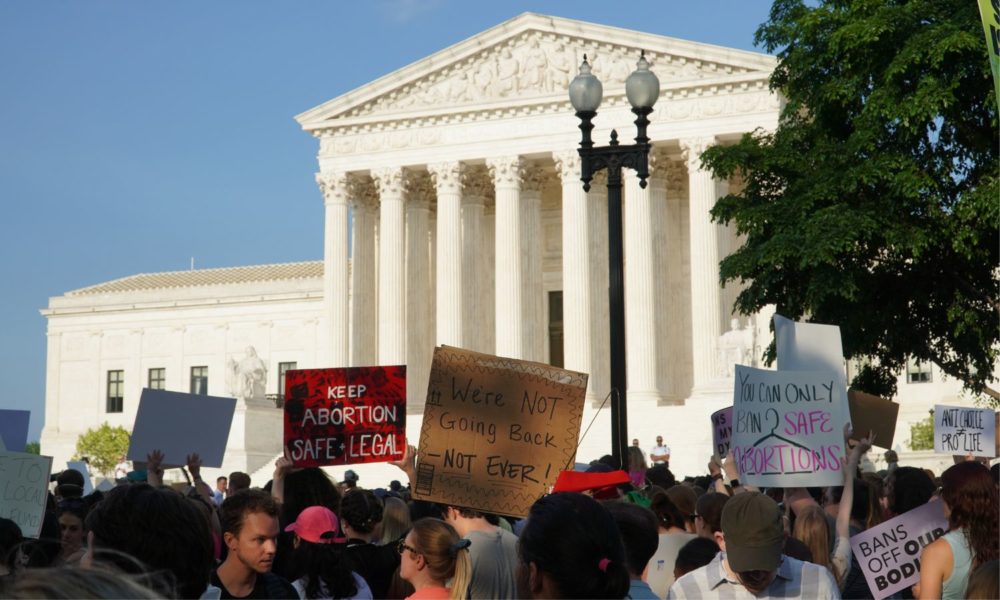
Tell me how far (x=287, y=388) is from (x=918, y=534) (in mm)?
5413

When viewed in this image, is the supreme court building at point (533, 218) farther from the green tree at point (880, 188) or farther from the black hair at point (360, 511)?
the black hair at point (360, 511)

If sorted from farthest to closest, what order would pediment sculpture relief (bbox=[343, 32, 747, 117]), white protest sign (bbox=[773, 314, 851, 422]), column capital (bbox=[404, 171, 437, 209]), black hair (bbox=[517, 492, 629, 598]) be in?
column capital (bbox=[404, 171, 437, 209]), pediment sculpture relief (bbox=[343, 32, 747, 117]), white protest sign (bbox=[773, 314, 851, 422]), black hair (bbox=[517, 492, 629, 598])

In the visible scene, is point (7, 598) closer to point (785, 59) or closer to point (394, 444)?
point (394, 444)

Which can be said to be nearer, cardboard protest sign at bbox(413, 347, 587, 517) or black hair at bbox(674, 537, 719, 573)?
black hair at bbox(674, 537, 719, 573)

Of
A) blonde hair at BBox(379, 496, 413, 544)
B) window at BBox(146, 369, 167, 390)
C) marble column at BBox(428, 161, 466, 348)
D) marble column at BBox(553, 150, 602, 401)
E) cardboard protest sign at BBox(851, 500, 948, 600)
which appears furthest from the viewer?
window at BBox(146, 369, 167, 390)

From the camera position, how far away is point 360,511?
8.77m

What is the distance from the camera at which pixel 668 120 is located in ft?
174

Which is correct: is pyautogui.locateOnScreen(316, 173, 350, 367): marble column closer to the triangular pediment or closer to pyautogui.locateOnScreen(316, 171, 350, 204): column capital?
pyautogui.locateOnScreen(316, 171, 350, 204): column capital

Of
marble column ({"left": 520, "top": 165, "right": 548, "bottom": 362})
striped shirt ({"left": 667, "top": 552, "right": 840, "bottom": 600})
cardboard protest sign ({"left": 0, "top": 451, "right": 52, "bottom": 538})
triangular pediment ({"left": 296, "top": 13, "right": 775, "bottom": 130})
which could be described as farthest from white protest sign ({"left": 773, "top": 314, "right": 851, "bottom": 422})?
marble column ({"left": 520, "top": 165, "right": 548, "bottom": 362})

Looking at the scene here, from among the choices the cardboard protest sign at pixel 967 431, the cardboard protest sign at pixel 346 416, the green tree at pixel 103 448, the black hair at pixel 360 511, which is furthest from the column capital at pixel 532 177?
the black hair at pixel 360 511

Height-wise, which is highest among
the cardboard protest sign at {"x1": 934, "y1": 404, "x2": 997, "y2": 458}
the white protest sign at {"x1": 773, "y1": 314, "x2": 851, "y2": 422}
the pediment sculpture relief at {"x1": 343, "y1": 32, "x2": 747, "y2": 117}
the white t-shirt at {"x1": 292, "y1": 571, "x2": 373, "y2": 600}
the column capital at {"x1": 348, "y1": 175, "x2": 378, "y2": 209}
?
the pediment sculpture relief at {"x1": 343, "y1": 32, "x2": 747, "y2": 117}

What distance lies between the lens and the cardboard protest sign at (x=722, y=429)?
46.7ft

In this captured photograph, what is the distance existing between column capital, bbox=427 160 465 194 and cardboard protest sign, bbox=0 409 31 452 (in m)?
42.1

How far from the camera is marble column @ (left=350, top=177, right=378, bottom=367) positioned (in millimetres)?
57312
